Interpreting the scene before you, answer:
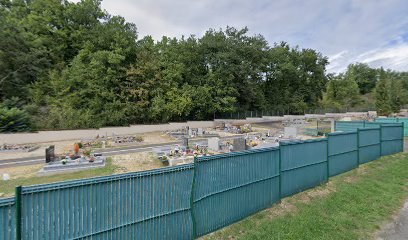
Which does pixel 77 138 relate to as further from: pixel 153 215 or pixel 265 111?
pixel 265 111

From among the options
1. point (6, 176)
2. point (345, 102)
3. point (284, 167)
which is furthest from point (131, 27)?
point (345, 102)

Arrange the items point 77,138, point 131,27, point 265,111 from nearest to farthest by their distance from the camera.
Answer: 1. point 77,138
2. point 131,27
3. point 265,111

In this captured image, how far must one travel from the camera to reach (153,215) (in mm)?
4645

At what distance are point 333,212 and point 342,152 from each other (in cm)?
496

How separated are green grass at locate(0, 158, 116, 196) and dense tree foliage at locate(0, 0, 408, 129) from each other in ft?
53.5

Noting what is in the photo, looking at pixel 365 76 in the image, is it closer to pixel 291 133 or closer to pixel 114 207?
pixel 291 133

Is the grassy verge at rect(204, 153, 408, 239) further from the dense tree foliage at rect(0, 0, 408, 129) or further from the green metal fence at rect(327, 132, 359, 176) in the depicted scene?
the dense tree foliage at rect(0, 0, 408, 129)

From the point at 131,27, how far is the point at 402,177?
3964 cm

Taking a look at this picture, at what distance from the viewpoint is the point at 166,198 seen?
15.9 ft

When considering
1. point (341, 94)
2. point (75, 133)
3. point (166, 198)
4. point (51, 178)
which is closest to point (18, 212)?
point (166, 198)

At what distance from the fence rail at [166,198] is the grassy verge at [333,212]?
0.37 m

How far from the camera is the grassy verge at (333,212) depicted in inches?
225

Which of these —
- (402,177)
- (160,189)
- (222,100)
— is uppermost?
(222,100)

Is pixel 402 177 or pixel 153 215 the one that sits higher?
pixel 153 215
